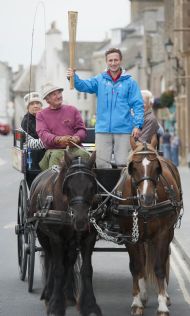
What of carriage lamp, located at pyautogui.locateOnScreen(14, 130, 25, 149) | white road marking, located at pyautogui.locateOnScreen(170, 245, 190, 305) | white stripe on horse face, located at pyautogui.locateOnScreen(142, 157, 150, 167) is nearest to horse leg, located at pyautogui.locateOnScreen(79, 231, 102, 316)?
white stripe on horse face, located at pyautogui.locateOnScreen(142, 157, 150, 167)

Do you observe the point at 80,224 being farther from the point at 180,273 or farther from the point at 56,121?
the point at 180,273

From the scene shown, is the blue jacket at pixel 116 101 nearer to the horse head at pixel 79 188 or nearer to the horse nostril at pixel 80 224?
the horse head at pixel 79 188

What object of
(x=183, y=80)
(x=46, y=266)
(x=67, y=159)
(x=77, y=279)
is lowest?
(x=77, y=279)

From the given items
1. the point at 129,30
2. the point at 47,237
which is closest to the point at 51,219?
the point at 47,237

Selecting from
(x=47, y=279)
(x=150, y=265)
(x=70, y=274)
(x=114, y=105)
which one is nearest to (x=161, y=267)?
(x=150, y=265)

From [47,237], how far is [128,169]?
42.4 inches

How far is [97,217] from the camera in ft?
28.9

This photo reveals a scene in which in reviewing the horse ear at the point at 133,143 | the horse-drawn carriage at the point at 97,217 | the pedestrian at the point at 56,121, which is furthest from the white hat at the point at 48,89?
the horse ear at the point at 133,143

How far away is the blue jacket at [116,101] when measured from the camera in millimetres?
9648

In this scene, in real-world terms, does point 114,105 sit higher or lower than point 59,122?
→ higher

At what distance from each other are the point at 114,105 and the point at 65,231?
5.45ft

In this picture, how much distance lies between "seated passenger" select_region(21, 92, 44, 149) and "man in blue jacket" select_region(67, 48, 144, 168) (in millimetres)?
1213

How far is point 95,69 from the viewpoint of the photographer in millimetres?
117938

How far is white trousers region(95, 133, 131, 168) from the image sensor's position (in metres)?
9.77
